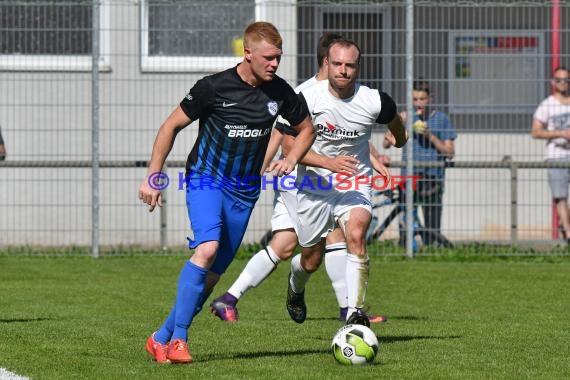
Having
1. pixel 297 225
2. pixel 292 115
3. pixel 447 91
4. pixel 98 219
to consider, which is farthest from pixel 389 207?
pixel 292 115

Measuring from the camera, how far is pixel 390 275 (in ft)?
48.4

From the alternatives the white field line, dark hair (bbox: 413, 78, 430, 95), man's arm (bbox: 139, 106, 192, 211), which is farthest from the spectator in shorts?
the white field line

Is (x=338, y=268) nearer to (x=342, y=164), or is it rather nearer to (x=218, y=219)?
(x=342, y=164)

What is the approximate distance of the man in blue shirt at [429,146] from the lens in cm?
1623

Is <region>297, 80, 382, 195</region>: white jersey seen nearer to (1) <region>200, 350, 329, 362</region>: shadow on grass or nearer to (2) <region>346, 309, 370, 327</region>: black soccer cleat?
(2) <region>346, 309, 370, 327</region>: black soccer cleat

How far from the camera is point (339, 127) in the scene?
9.97 metres

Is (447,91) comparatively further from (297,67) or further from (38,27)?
(38,27)

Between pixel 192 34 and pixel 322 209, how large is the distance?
7324mm

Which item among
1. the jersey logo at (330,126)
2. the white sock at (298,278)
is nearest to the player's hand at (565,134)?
the white sock at (298,278)

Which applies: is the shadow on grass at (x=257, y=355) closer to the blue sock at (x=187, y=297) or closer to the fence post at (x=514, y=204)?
the blue sock at (x=187, y=297)

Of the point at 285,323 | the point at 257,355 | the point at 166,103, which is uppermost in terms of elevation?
the point at 166,103

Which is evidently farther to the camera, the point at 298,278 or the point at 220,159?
the point at 298,278

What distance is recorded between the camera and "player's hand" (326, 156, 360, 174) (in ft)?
30.7

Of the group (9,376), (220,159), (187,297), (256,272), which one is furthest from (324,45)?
(9,376)
